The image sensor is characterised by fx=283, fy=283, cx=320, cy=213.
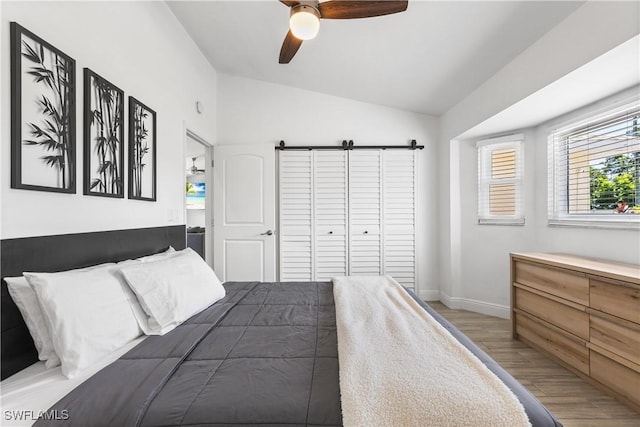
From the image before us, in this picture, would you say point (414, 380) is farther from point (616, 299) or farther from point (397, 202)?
point (397, 202)

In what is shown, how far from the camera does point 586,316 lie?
1960mm

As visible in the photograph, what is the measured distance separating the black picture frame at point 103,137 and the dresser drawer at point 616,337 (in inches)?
128

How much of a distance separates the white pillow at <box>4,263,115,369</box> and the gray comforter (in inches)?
11.5

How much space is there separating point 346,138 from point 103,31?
8.60 ft

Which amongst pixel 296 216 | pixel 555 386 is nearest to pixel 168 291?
pixel 296 216

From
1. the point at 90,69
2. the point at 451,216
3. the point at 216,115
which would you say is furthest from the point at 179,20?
the point at 451,216

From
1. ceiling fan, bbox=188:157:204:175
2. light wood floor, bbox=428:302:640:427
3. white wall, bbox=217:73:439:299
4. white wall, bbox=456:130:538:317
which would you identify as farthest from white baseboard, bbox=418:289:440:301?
ceiling fan, bbox=188:157:204:175

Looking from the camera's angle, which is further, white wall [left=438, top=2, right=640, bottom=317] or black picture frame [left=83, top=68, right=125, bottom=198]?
white wall [left=438, top=2, right=640, bottom=317]

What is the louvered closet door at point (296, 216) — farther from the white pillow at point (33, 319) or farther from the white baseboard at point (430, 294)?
the white pillow at point (33, 319)

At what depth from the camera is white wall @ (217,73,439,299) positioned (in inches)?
147

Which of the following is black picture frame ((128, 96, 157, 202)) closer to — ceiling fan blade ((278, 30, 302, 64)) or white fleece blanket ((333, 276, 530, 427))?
ceiling fan blade ((278, 30, 302, 64))

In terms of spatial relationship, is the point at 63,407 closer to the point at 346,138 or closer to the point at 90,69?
the point at 90,69

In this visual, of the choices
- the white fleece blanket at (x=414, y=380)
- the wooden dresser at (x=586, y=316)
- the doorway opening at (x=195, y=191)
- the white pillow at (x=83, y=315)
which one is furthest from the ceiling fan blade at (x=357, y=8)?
Answer: the doorway opening at (x=195, y=191)

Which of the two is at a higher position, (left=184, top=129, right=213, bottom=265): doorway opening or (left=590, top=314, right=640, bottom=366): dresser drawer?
(left=184, top=129, right=213, bottom=265): doorway opening
